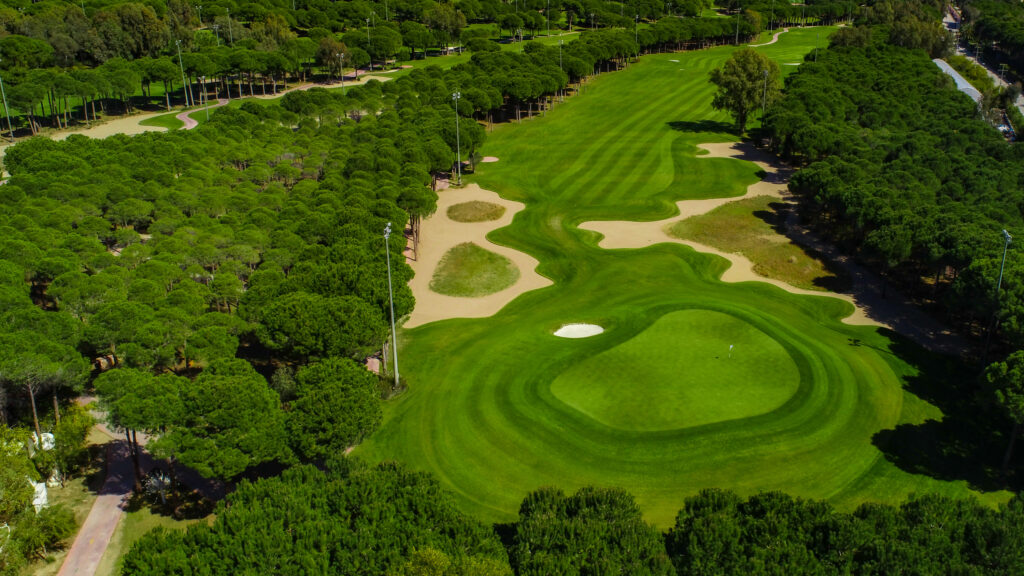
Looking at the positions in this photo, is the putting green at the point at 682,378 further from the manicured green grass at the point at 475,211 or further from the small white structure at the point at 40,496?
the manicured green grass at the point at 475,211

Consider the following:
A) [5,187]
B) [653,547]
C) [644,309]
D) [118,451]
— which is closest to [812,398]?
[644,309]

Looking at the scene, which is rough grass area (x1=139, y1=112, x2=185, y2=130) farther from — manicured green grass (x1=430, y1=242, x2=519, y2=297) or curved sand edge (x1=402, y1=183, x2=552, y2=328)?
manicured green grass (x1=430, y1=242, x2=519, y2=297)

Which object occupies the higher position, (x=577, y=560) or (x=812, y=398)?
(x=577, y=560)

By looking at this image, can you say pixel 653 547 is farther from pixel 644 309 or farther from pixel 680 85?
pixel 680 85

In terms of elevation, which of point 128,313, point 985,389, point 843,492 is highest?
point 128,313

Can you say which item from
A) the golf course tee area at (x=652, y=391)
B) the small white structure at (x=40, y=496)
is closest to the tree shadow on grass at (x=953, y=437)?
the golf course tee area at (x=652, y=391)

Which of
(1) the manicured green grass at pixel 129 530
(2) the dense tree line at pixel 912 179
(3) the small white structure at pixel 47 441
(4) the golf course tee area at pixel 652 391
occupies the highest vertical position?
(2) the dense tree line at pixel 912 179

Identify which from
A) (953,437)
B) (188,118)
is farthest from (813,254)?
(188,118)
